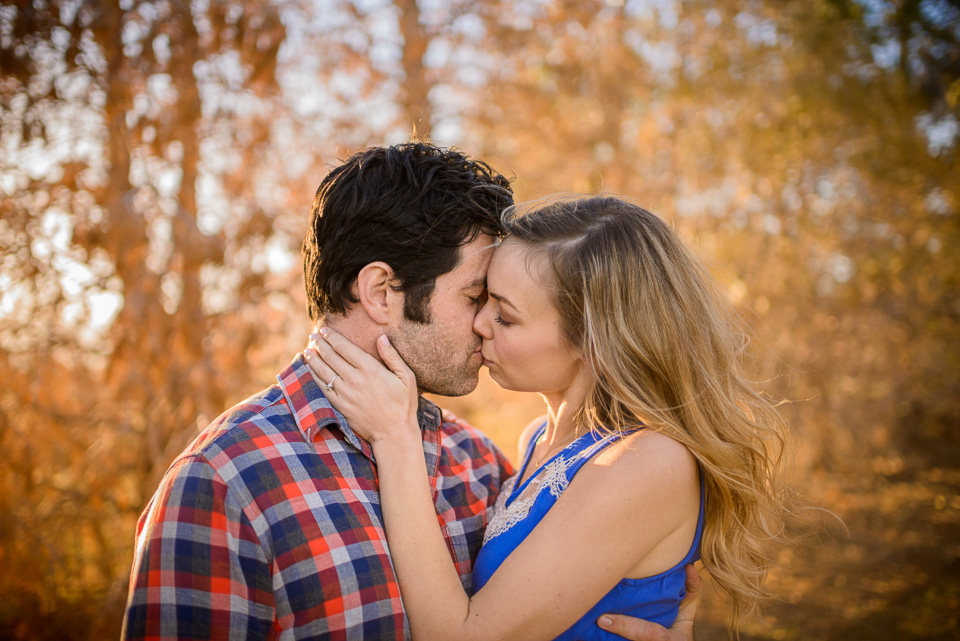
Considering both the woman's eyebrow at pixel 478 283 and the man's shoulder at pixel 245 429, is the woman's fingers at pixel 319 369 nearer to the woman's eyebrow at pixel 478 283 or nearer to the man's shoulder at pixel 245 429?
the man's shoulder at pixel 245 429

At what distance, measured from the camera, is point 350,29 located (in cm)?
597

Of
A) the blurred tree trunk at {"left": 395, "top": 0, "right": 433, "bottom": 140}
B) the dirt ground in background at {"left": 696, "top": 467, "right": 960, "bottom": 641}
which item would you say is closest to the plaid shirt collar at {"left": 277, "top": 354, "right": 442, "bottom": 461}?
the dirt ground in background at {"left": 696, "top": 467, "right": 960, "bottom": 641}

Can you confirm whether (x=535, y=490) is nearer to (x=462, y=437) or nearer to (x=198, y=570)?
(x=462, y=437)

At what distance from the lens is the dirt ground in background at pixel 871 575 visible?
487 cm

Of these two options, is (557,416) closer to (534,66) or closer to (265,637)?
(265,637)

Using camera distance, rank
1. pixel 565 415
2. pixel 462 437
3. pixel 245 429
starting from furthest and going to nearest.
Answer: pixel 462 437 < pixel 565 415 < pixel 245 429

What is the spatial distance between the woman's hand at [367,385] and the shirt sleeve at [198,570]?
1.36 feet

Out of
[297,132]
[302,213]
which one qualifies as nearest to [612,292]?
[302,213]

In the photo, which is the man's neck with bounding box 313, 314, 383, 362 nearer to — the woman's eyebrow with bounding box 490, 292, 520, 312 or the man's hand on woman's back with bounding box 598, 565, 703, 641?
the woman's eyebrow with bounding box 490, 292, 520, 312

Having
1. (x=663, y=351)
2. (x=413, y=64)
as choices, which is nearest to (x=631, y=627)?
(x=663, y=351)

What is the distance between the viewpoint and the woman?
63.0 inches

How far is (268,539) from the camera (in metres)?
1.45

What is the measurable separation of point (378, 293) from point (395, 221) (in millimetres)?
243

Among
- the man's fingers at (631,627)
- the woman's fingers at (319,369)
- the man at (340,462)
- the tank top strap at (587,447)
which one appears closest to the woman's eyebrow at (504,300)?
the man at (340,462)
